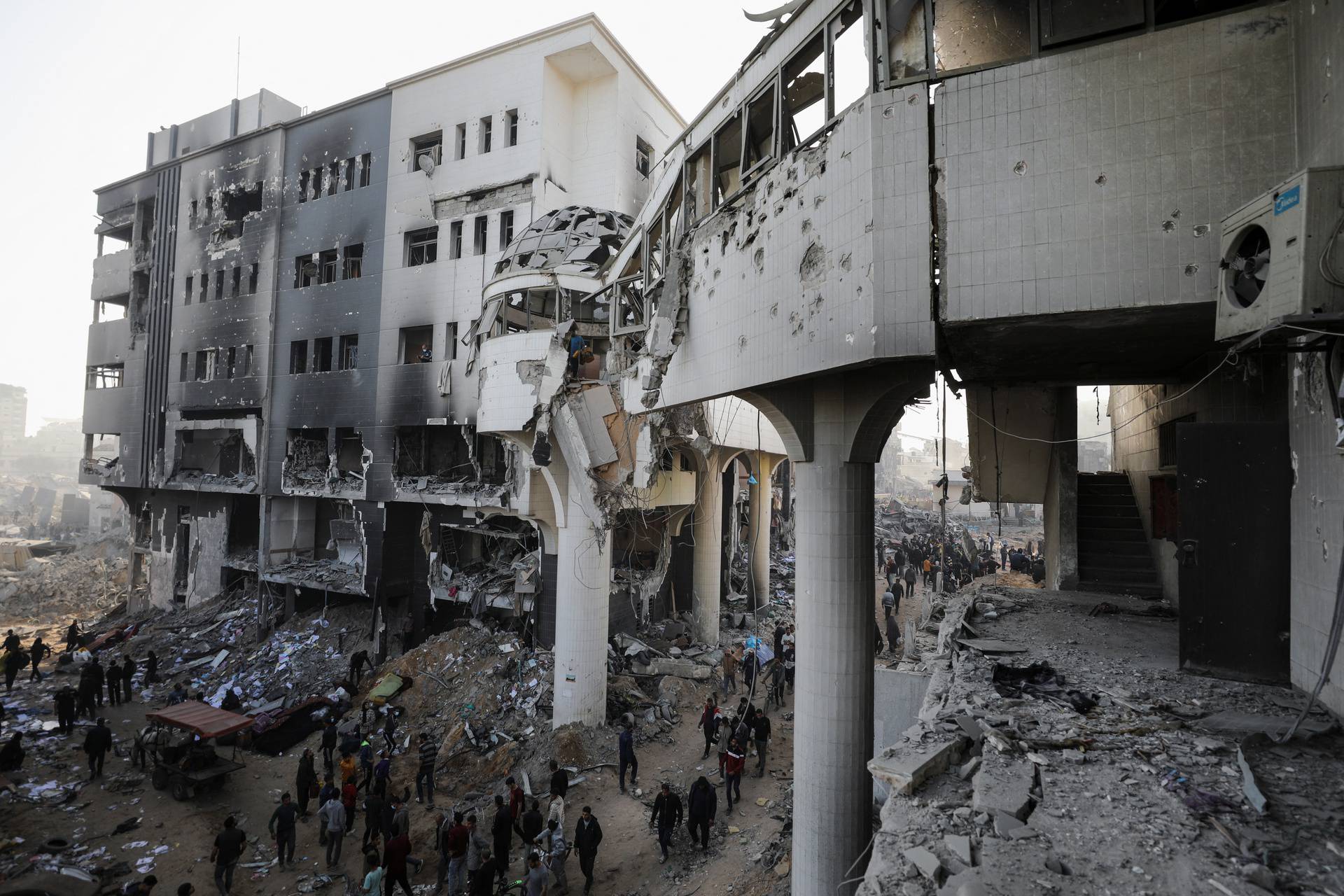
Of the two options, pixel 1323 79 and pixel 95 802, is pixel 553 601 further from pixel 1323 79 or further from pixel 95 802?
pixel 1323 79

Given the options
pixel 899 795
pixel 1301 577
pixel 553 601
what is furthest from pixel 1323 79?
pixel 553 601

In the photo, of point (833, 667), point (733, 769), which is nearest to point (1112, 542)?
point (833, 667)

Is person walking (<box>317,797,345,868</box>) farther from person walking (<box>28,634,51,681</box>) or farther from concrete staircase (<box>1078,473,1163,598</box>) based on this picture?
person walking (<box>28,634,51,681</box>)

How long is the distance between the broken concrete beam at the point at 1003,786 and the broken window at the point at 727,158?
6.95 m

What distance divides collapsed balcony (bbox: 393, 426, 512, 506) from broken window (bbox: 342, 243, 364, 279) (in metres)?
6.55

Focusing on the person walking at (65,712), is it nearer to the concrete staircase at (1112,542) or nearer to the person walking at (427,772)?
the person walking at (427,772)

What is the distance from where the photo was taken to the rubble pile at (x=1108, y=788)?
3133 millimetres

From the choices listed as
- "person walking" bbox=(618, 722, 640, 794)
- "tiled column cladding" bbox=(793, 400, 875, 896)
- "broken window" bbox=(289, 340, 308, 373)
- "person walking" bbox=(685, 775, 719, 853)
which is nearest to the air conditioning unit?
"tiled column cladding" bbox=(793, 400, 875, 896)

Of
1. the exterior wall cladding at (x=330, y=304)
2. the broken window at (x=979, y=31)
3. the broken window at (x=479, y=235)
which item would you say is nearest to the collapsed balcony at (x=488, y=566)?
the exterior wall cladding at (x=330, y=304)

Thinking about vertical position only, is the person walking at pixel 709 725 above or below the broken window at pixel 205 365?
below

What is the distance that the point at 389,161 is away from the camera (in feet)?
72.2

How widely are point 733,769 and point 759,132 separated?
10164 millimetres

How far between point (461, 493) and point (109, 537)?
37.1 metres

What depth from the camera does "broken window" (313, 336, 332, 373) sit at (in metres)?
23.4
